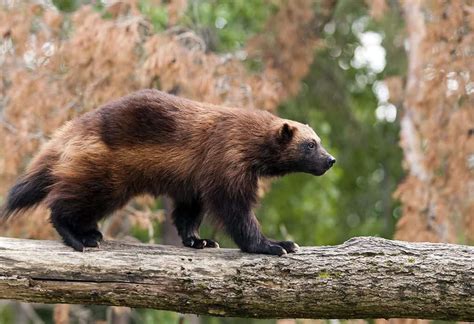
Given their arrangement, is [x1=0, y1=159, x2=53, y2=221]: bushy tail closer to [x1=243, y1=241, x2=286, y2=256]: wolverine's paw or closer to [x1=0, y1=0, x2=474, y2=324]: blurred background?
[x1=243, y1=241, x2=286, y2=256]: wolverine's paw

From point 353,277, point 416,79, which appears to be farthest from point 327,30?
point 353,277

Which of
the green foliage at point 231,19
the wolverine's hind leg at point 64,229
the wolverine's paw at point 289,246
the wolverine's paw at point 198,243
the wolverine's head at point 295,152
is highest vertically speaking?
the green foliage at point 231,19

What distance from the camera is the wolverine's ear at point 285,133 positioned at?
6.32 m

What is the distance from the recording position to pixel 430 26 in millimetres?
9578

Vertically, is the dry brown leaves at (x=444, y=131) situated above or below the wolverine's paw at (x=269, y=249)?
above

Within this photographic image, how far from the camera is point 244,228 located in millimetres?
5809

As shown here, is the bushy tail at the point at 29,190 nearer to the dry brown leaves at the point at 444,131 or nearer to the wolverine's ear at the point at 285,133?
the wolverine's ear at the point at 285,133

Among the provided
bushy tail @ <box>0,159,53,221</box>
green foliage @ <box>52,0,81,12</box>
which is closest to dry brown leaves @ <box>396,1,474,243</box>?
bushy tail @ <box>0,159,53,221</box>

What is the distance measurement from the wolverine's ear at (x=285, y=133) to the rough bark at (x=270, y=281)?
1253 mm

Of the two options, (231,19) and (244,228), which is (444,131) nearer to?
(244,228)

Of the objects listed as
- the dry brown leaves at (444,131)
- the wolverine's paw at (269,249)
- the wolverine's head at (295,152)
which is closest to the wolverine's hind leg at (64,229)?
the wolverine's paw at (269,249)

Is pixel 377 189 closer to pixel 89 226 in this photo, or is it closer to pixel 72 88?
pixel 72 88

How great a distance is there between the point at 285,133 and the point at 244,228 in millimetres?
894

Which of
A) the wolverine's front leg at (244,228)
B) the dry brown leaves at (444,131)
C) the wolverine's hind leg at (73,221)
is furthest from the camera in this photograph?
the dry brown leaves at (444,131)
